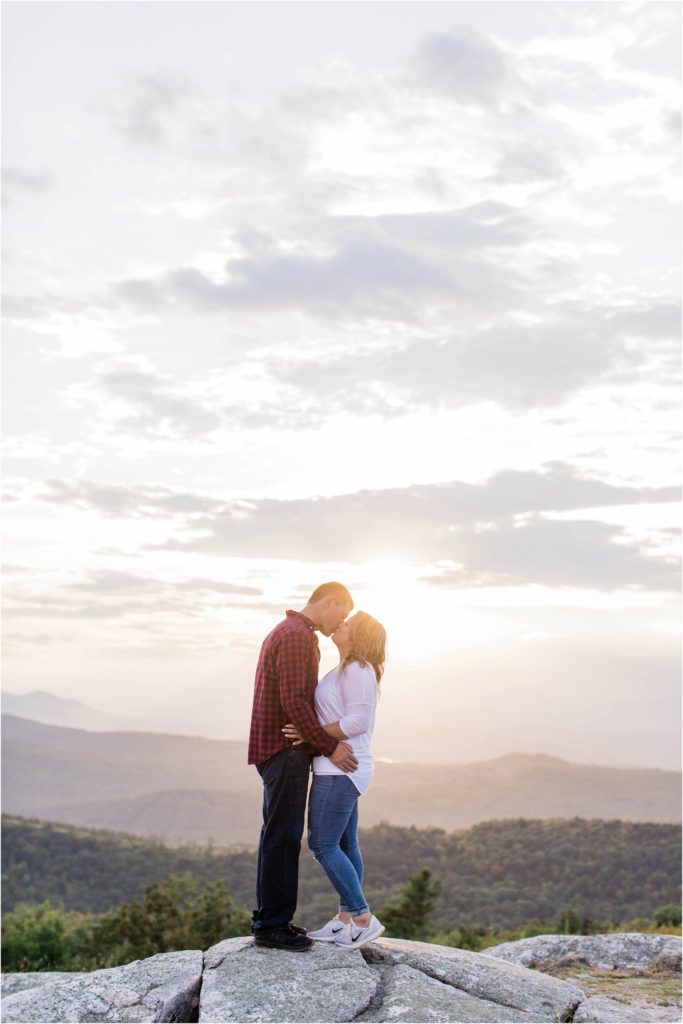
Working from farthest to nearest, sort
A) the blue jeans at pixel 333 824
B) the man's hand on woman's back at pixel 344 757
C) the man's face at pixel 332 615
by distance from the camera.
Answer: the man's face at pixel 332 615, the blue jeans at pixel 333 824, the man's hand on woman's back at pixel 344 757

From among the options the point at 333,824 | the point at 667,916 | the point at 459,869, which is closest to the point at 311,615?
the point at 333,824

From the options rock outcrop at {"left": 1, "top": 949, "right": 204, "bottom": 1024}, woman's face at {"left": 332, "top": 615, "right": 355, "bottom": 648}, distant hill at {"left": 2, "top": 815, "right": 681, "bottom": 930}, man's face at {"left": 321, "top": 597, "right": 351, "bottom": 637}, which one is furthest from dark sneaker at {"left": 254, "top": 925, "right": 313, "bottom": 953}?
distant hill at {"left": 2, "top": 815, "right": 681, "bottom": 930}

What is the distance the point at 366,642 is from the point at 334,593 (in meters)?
0.60

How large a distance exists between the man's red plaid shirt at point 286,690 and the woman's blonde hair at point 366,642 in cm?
40

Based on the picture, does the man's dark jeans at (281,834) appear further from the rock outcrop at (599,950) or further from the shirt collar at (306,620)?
the rock outcrop at (599,950)

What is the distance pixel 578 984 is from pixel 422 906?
40.5 feet

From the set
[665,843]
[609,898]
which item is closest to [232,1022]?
[609,898]

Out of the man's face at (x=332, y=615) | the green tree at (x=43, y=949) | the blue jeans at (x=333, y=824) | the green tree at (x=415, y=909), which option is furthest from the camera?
the green tree at (x=415, y=909)

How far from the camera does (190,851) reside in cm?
6725

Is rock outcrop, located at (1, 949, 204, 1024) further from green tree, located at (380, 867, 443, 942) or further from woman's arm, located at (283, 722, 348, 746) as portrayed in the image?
green tree, located at (380, 867, 443, 942)

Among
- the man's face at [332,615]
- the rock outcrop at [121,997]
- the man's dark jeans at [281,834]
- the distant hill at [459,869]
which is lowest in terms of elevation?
the distant hill at [459,869]

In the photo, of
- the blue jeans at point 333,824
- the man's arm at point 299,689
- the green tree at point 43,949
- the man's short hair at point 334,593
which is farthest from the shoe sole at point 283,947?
the green tree at point 43,949

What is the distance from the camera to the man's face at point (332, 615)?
8.86 m

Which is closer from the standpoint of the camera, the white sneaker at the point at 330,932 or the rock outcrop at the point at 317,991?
the rock outcrop at the point at 317,991
